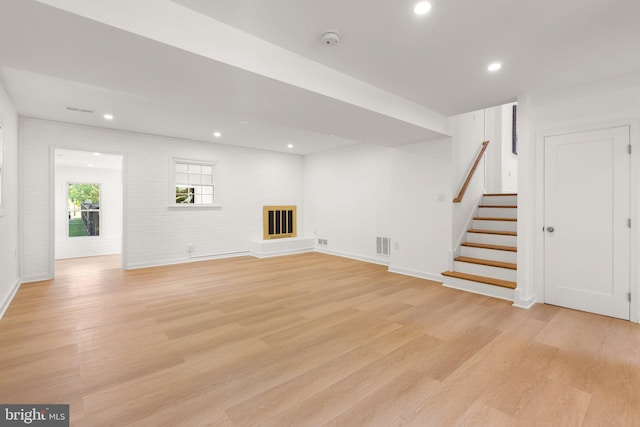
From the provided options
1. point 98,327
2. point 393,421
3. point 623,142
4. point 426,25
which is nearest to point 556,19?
point 426,25

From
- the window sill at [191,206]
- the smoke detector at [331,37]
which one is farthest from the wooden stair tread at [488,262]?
the window sill at [191,206]

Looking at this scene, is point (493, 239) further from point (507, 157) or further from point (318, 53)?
point (318, 53)

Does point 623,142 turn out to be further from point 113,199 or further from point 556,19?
point 113,199

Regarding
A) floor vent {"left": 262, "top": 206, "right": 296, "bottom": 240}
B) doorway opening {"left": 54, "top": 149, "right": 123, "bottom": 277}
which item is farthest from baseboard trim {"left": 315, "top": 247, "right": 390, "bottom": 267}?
doorway opening {"left": 54, "top": 149, "right": 123, "bottom": 277}

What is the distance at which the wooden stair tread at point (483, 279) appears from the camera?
379cm

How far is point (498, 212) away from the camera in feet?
16.6

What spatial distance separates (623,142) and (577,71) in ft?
2.97

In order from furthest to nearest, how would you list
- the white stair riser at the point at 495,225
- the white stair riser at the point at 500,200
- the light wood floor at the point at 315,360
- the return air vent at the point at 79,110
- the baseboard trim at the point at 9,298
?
the white stair riser at the point at 500,200 → the white stair riser at the point at 495,225 → the return air vent at the point at 79,110 → the baseboard trim at the point at 9,298 → the light wood floor at the point at 315,360

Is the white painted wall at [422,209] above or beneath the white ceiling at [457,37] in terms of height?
beneath

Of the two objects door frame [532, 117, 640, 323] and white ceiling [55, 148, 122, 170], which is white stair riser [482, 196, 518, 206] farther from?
white ceiling [55, 148, 122, 170]

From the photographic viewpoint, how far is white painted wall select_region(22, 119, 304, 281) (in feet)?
15.8

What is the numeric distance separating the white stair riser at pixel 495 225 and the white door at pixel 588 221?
1.03 meters

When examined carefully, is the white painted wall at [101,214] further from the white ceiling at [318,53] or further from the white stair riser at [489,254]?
the white stair riser at [489,254]

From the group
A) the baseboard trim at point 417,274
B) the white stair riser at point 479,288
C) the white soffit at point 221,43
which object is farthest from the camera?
the baseboard trim at point 417,274
